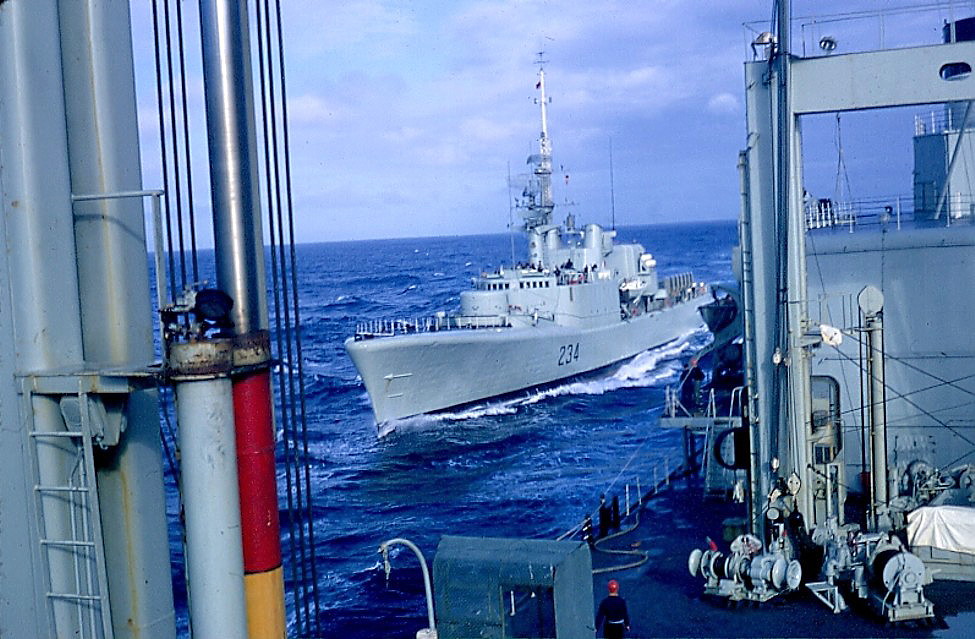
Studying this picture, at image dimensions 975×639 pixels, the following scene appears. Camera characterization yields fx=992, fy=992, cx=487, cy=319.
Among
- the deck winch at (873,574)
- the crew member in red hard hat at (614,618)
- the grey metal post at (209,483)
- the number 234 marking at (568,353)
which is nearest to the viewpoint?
the grey metal post at (209,483)

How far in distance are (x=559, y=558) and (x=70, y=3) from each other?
17.1 feet

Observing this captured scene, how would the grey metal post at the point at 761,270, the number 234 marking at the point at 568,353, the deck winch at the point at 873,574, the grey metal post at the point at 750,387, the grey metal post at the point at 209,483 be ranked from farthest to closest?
the number 234 marking at the point at 568,353, the grey metal post at the point at 750,387, the grey metal post at the point at 761,270, the deck winch at the point at 873,574, the grey metal post at the point at 209,483

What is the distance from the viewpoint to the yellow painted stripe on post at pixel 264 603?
223 inches

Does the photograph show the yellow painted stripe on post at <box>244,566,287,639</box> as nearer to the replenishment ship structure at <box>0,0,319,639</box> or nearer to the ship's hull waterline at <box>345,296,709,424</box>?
the replenishment ship structure at <box>0,0,319,639</box>

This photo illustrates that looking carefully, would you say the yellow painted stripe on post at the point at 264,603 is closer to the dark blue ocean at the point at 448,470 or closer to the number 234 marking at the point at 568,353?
the dark blue ocean at the point at 448,470

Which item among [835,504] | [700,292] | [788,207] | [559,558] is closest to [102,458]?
[559,558]

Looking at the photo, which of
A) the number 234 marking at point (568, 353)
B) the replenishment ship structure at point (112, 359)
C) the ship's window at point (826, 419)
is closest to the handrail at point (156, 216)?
the replenishment ship structure at point (112, 359)

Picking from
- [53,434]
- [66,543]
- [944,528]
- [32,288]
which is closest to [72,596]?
[66,543]

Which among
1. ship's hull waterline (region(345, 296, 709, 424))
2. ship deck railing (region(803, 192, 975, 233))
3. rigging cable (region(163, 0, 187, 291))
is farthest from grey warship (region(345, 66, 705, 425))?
rigging cable (region(163, 0, 187, 291))

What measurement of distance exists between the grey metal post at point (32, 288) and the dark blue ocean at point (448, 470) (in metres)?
12.0

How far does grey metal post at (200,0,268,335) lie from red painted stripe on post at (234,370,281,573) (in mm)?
335

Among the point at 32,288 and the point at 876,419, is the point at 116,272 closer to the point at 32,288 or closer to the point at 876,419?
the point at 32,288

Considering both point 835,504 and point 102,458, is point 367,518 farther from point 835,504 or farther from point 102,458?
point 102,458

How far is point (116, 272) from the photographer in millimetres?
5945
